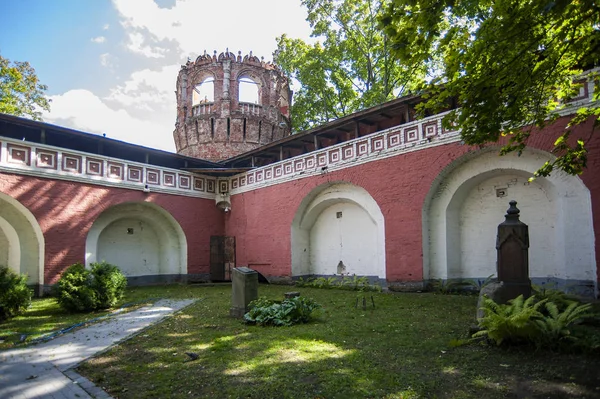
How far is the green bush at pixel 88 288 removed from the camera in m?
8.71

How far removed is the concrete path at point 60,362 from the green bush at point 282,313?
2.15m

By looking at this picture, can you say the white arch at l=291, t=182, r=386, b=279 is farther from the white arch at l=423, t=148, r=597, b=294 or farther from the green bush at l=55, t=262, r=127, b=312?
the green bush at l=55, t=262, r=127, b=312

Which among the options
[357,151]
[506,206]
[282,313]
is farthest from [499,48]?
[357,151]

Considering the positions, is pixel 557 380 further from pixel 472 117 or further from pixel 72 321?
pixel 72 321

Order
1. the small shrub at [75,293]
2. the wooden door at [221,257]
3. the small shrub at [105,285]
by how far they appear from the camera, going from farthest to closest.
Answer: the wooden door at [221,257] < the small shrub at [105,285] < the small shrub at [75,293]

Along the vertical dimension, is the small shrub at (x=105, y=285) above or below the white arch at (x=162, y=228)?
below

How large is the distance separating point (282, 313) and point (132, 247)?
11.8 m

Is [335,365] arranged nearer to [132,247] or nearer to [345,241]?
[345,241]

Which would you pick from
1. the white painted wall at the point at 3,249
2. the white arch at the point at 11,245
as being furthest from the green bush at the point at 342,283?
the white painted wall at the point at 3,249

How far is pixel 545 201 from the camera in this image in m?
9.41

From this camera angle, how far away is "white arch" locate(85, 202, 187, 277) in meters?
15.4

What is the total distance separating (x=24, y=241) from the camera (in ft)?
41.7

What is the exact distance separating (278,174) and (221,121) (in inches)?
358

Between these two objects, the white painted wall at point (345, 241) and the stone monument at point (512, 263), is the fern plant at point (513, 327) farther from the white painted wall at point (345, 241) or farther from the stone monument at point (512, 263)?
the white painted wall at point (345, 241)
